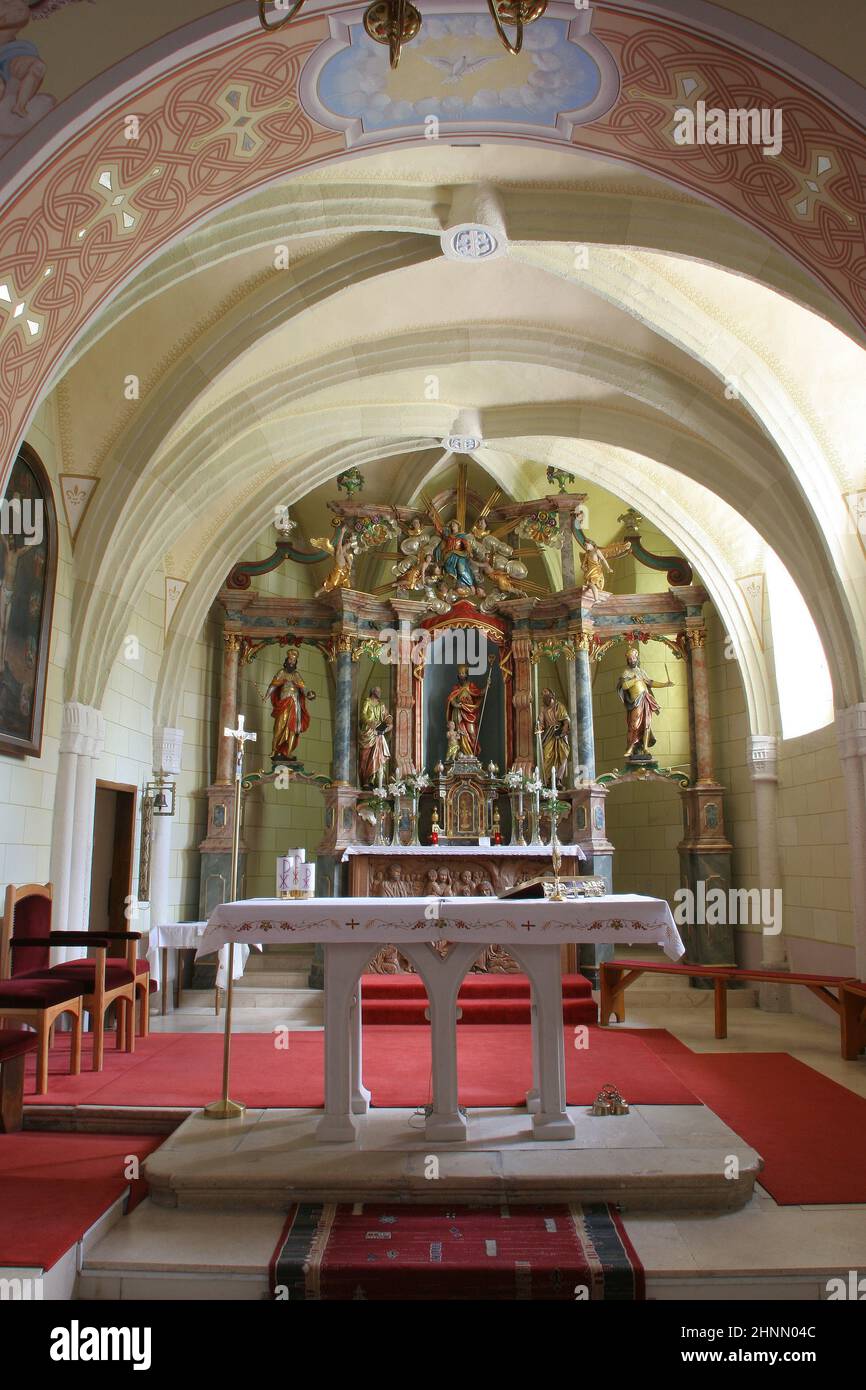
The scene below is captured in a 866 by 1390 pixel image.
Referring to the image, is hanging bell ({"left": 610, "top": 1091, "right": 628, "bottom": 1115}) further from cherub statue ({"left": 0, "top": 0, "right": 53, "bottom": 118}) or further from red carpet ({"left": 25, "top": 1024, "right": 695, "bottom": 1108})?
cherub statue ({"left": 0, "top": 0, "right": 53, "bottom": 118})

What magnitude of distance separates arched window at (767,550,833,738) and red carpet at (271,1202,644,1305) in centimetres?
730

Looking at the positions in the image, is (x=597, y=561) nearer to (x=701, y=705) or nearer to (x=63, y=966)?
(x=701, y=705)

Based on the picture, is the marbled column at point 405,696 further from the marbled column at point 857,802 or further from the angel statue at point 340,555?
the marbled column at point 857,802

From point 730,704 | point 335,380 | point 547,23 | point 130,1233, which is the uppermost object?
point 335,380

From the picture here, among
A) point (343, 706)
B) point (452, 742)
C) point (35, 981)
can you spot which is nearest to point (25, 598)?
point (35, 981)

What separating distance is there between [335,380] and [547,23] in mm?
5417

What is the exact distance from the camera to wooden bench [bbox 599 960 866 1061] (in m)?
7.62

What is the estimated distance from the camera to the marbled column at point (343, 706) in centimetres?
1144

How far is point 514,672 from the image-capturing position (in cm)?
→ 1195

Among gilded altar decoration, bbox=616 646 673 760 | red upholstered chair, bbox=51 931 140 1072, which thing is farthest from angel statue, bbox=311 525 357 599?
red upholstered chair, bbox=51 931 140 1072

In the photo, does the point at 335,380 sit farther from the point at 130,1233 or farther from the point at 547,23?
the point at 130,1233

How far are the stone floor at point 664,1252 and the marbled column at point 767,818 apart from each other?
5952 mm

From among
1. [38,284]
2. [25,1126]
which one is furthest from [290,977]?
[38,284]

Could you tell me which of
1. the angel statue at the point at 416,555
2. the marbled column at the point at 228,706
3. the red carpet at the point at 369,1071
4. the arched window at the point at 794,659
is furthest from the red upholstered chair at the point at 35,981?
the arched window at the point at 794,659
